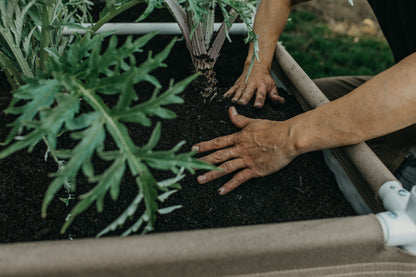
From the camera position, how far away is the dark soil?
0.74 m

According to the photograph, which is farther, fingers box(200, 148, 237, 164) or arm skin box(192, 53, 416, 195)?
fingers box(200, 148, 237, 164)

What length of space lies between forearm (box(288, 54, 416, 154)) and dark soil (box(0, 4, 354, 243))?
0.11m

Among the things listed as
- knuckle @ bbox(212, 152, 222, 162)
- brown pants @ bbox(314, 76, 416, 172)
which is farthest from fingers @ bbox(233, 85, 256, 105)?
brown pants @ bbox(314, 76, 416, 172)

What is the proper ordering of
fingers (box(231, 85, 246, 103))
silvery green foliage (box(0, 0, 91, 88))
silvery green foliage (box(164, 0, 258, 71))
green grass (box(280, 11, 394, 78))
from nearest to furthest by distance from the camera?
1. silvery green foliage (box(0, 0, 91, 88))
2. silvery green foliage (box(164, 0, 258, 71))
3. fingers (box(231, 85, 246, 103))
4. green grass (box(280, 11, 394, 78))

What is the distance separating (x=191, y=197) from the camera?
2.63 feet

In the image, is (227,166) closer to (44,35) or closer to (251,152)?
(251,152)

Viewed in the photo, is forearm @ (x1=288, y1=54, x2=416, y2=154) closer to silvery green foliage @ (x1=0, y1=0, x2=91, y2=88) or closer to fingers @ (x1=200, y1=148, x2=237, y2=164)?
fingers @ (x1=200, y1=148, x2=237, y2=164)

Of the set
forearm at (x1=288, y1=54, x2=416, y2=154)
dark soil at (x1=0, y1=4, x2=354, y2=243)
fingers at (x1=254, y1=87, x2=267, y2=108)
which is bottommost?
dark soil at (x1=0, y1=4, x2=354, y2=243)

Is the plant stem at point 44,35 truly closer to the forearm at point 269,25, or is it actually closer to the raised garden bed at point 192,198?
the raised garden bed at point 192,198

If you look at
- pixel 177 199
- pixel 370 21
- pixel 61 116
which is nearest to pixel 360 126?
pixel 177 199

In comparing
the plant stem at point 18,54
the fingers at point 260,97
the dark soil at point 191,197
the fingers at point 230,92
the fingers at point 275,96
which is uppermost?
the plant stem at point 18,54

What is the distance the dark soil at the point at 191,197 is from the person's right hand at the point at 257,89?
10 cm

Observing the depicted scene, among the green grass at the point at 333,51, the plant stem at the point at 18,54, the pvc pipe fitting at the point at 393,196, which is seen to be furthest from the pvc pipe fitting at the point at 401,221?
the green grass at the point at 333,51

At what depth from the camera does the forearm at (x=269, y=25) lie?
3.69ft
